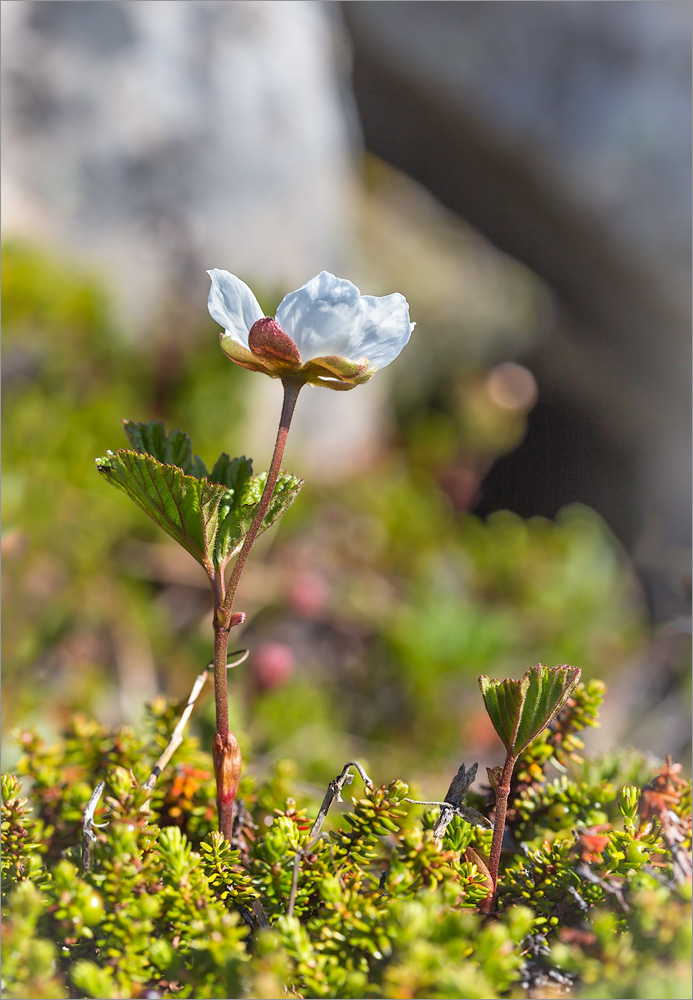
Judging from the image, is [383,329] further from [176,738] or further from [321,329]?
[176,738]

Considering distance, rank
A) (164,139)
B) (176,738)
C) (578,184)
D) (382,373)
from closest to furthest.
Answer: (176,738), (164,139), (578,184), (382,373)

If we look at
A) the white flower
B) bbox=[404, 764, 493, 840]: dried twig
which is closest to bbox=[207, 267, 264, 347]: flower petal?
the white flower

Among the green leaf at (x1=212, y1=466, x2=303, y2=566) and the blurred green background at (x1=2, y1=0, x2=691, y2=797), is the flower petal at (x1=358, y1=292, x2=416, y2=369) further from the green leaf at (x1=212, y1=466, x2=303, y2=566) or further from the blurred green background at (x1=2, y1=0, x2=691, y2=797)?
the blurred green background at (x1=2, y1=0, x2=691, y2=797)

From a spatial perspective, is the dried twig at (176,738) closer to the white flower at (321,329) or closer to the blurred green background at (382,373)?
the white flower at (321,329)

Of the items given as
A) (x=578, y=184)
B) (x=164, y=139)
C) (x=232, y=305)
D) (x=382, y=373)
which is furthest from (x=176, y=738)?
(x=578, y=184)

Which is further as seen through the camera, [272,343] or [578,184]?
[578,184]

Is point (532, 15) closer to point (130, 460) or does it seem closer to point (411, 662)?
point (411, 662)

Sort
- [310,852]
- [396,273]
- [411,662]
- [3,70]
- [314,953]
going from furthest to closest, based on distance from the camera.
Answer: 1. [396,273]
2. [3,70]
3. [411,662]
4. [310,852]
5. [314,953]

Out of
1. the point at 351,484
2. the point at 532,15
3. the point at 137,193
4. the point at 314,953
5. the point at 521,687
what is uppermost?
the point at 532,15

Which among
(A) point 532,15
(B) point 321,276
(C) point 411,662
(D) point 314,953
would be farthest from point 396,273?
(D) point 314,953
